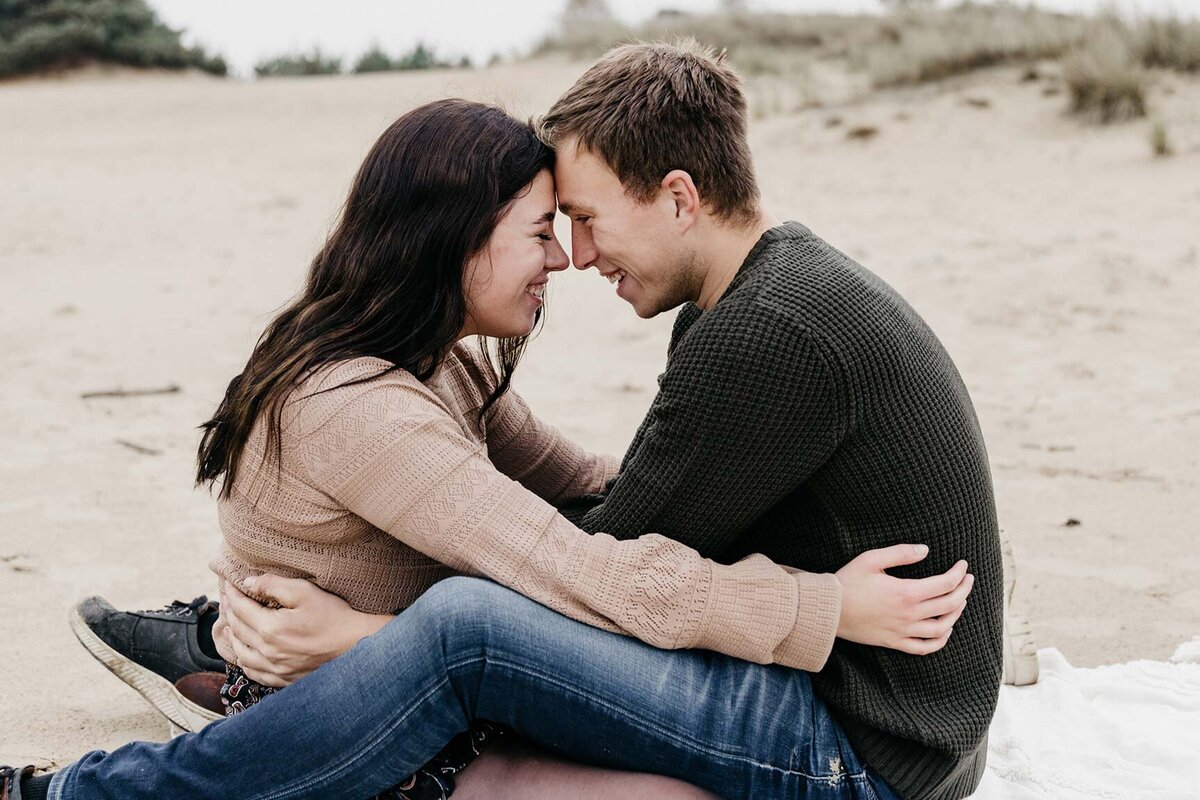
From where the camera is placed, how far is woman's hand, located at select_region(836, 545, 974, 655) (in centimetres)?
224

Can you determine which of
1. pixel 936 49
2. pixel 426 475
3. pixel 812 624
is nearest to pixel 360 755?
pixel 426 475

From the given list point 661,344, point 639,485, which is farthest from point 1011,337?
point 639,485

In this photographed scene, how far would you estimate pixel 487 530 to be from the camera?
2.30m

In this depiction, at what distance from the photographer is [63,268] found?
30.0 feet

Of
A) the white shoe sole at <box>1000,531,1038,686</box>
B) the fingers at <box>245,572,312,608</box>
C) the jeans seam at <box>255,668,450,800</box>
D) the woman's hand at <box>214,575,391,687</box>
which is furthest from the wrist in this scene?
the white shoe sole at <box>1000,531,1038,686</box>

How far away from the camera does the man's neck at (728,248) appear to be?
8.80 feet

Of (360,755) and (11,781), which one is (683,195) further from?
(11,781)

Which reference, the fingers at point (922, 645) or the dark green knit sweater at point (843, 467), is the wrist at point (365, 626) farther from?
the fingers at point (922, 645)

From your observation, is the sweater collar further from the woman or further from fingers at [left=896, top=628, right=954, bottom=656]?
fingers at [left=896, top=628, right=954, bottom=656]

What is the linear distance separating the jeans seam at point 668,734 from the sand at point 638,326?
52.8 inches

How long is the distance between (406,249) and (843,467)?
978mm

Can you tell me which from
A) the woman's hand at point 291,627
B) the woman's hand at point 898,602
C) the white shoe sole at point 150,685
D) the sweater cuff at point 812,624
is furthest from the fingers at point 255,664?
the woman's hand at point 898,602

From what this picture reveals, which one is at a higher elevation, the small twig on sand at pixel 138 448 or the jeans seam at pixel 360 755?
the jeans seam at pixel 360 755

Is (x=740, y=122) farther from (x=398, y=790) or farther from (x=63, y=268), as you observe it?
(x=63, y=268)
